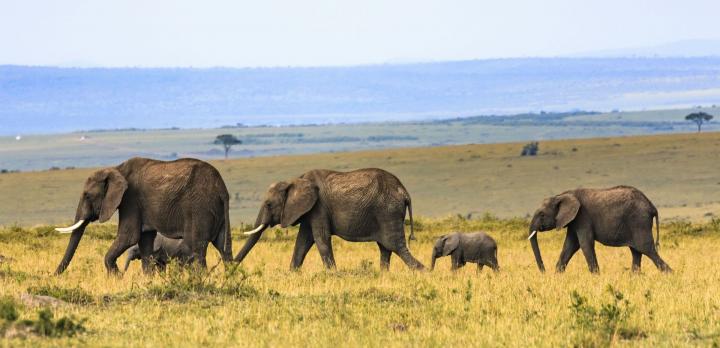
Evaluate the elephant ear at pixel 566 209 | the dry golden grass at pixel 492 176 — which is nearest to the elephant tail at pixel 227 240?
the elephant ear at pixel 566 209

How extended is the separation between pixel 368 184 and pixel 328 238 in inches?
41.4

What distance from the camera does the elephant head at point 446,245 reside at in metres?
22.5

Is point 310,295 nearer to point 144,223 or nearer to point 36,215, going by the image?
point 144,223

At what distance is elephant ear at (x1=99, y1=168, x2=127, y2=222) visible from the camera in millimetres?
18953

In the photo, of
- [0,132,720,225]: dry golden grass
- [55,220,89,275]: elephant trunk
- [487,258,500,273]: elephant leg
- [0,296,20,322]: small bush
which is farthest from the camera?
[0,132,720,225]: dry golden grass

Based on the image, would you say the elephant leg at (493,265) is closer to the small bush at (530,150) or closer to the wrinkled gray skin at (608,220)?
the wrinkled gray skin at (608,220)

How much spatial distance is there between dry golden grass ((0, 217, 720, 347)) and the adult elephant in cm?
68

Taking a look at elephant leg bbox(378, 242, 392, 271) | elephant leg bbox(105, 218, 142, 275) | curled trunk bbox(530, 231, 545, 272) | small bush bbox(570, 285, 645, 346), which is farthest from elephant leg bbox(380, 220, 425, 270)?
small bush bbox(570, 285, 645, 346)

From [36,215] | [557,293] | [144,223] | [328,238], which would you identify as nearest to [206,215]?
[144,223]

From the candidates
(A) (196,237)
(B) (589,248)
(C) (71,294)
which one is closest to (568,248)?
(B) (589,248)

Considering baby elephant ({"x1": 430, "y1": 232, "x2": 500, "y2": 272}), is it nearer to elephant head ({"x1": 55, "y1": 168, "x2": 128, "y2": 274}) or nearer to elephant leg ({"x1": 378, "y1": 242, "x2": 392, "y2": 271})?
elephant leg ({"x1": 378, "y1": 242, "x2": 392, "y2": 271})

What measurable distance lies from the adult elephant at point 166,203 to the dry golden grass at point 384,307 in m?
0.68

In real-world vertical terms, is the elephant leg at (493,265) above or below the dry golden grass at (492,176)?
above

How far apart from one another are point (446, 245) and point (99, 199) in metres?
6.14
